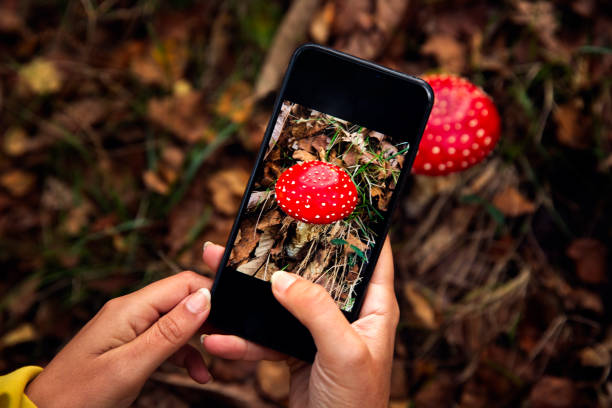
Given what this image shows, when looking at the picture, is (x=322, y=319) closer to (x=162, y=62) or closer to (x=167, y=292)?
(x=167, y=292)

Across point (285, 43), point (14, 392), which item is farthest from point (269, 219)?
point (285, 43)

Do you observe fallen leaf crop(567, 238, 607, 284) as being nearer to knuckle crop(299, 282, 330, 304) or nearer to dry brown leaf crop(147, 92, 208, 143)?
knuckle crop(299, 282, 330, 304)

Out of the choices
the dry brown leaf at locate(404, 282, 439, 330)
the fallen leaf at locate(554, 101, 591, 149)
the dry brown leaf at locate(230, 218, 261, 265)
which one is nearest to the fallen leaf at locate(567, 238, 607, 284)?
the fallen leaf at locate(554, 101, 591, 149)

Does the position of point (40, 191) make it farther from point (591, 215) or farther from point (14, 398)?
point (591, 215)

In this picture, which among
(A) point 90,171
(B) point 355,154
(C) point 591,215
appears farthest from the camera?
(A) point 90,171

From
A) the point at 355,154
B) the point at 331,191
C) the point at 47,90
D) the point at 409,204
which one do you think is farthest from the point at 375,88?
the point at 47,90

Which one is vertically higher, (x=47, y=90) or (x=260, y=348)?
(x=47, y=90)

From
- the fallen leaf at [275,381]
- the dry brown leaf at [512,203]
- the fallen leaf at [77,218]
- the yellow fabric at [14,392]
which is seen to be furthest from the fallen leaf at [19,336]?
the dry brown leaf at [512,203]
